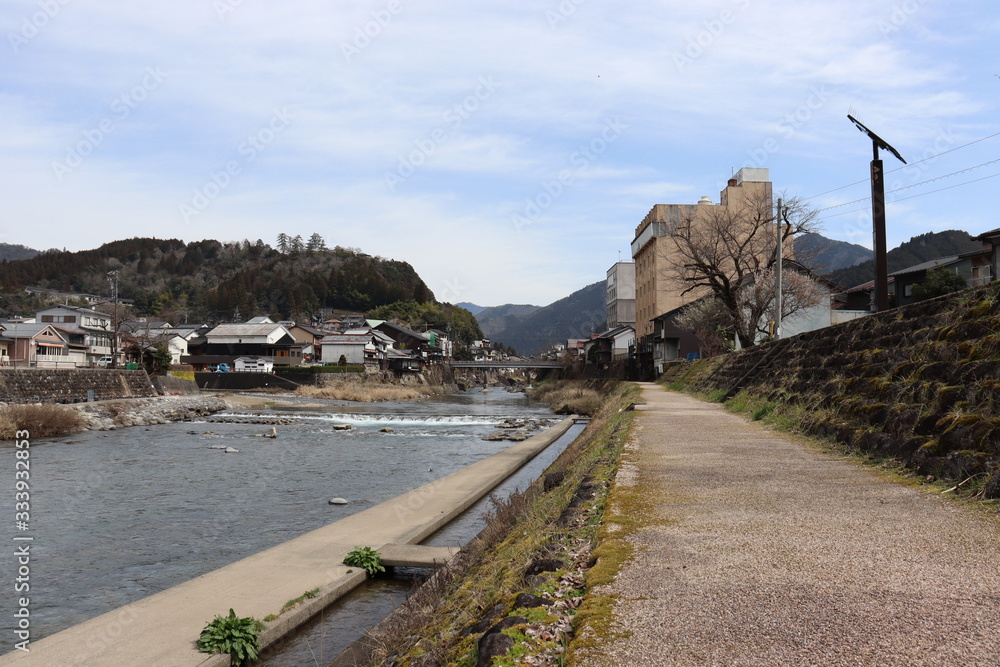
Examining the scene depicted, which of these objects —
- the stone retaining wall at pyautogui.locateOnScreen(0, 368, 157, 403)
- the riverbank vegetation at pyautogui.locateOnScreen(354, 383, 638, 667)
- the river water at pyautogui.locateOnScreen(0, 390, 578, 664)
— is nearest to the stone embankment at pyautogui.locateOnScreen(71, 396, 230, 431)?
the river water at pyautogui.locateOnScreen(0, 390, 578, 664)

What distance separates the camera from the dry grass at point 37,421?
26.1 metres

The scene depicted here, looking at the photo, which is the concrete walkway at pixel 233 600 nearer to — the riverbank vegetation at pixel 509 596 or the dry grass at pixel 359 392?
the riverbank vegetation at pixel 509 596

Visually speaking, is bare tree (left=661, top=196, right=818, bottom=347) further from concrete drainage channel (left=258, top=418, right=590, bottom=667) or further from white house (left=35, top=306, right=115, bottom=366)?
white house (left=35, top=306, right=115, bottom=366)

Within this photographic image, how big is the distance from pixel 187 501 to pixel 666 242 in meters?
49.8

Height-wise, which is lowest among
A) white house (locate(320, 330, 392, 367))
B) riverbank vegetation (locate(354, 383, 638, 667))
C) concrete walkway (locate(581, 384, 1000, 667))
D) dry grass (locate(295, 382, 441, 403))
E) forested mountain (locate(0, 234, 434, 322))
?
dry grass (locate(295, 382, 441, 403))

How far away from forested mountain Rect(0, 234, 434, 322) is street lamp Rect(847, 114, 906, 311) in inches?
4809

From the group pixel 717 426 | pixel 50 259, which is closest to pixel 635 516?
pixel 717 426

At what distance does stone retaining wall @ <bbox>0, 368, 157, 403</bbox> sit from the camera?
33.6 m

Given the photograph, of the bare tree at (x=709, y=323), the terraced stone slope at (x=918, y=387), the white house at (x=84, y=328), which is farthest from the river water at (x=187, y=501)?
the white house at (x=84, y=328)

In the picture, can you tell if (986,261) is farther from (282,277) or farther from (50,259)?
(50,259)

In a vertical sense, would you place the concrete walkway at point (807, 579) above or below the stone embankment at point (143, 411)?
above

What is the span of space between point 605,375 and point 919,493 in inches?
2424

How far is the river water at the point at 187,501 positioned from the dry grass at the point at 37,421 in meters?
1.13

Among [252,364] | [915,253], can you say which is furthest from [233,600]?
[915,253]
